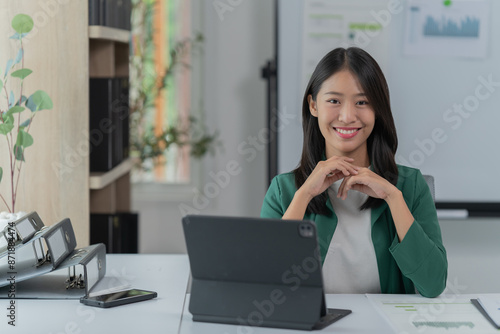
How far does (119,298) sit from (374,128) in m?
0.76

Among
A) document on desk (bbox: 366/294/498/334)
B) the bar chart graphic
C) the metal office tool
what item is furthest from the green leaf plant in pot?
the bar chart graphic

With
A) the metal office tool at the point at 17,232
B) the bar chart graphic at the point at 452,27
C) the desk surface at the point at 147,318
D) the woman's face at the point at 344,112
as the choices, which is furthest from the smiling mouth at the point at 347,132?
the bar chart graphic at the point at 452,27

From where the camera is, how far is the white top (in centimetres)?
169

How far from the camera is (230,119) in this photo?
344 cm

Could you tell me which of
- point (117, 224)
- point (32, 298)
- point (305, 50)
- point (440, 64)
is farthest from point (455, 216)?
point (32, 298)

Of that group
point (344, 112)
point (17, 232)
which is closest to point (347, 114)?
point (344, 112)

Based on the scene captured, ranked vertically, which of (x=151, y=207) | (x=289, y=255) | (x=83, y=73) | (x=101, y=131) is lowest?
(x=151, y=207)

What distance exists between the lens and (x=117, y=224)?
2494mm

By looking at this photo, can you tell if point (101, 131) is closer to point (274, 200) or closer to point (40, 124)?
point (40, 124)

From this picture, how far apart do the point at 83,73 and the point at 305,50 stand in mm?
1012

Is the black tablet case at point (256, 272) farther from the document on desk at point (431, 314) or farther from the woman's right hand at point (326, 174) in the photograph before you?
the woman's right hand at point (326, 174)

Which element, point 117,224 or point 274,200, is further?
point 117,224

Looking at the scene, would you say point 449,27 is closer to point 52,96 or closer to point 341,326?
point 52,96

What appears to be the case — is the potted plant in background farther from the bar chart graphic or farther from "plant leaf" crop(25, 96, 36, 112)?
"plant leaf" crop(25, 96, 36, 112)
